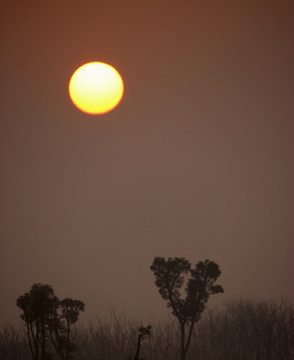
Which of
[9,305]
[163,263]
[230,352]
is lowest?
[230,352]

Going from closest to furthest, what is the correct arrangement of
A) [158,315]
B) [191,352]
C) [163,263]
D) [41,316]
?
[41,316] → [163,263] → [191,352] → [158,315]

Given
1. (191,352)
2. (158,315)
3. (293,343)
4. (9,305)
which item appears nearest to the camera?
(293,343)

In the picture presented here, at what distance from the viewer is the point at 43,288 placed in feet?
104

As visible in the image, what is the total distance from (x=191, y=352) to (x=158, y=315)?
9812cm

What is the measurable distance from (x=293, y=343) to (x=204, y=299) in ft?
93.7

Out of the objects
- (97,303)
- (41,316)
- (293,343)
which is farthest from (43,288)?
(97,303)

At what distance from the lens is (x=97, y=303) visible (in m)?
191

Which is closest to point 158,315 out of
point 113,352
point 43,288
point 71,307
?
point 113,352

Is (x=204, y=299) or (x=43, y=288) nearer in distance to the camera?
(x=43, y=288)

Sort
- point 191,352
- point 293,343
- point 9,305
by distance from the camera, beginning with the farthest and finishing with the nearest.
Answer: point 9,305 < point 191,352 < point 293,343

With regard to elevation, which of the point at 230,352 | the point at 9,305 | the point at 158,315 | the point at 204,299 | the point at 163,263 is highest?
the point at 9,305

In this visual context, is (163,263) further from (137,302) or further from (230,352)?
(137,302)

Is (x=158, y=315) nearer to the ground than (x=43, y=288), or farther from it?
farther from it

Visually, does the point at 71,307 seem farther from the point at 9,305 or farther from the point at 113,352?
the point at 9,305
